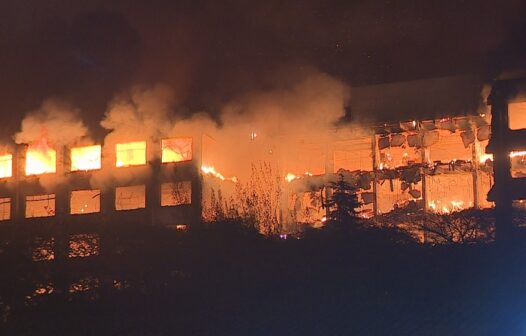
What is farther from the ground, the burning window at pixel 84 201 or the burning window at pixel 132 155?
the burning window at pixel 132 155

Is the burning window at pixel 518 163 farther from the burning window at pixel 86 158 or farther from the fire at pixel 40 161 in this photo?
the fire at pixel 40 161

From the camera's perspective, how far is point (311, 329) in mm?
13398

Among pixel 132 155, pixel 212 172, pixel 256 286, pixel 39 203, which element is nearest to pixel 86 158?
pixel 132 155

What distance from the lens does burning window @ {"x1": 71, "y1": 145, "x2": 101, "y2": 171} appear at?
35.9 m

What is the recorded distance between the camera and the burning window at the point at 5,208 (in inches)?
1442

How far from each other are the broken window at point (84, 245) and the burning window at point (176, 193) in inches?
623

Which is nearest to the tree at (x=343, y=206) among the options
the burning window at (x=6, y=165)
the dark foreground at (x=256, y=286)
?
the dark foreground at (x=256, y=286)

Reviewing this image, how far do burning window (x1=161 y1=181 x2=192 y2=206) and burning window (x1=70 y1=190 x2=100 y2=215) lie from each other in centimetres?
373

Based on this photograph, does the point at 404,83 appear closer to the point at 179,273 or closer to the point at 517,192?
the point at 517,192

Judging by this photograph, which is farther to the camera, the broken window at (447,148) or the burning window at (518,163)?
the broken window at (447,148)

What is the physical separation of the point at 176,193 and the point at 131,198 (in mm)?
2926

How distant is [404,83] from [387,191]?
18.5 feet

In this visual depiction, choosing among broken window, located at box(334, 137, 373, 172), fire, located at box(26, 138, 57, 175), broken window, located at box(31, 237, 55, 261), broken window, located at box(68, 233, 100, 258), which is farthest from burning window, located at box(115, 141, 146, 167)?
broken window, located at box(31, 237, 55, 261)

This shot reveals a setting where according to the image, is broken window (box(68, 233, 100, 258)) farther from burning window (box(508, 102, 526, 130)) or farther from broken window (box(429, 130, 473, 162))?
broken window (box(429, 130, 473, 162))
